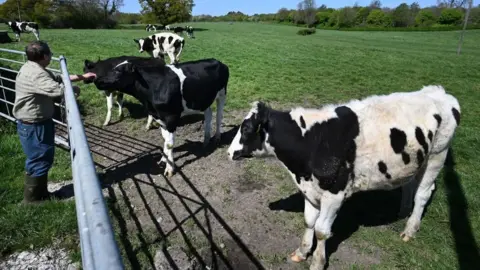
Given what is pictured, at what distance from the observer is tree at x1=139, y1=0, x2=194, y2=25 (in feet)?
164

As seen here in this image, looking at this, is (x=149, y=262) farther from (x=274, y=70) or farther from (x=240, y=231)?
(x=274, y=70)

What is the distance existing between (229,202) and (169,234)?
43.4 inches

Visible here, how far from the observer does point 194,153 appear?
22.4 feet

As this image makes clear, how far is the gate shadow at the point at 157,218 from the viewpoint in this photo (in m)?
3.84

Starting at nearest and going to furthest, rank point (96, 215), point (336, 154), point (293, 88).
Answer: point (96, 215) < point (336, 154) < point (293, 88)

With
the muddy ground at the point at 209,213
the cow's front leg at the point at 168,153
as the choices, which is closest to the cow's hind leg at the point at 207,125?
the muddy ground at the point at 209,213

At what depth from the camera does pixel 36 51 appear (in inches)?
159

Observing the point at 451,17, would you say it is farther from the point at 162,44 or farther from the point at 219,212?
the point at 219,212

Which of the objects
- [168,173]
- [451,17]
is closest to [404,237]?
[168,173]

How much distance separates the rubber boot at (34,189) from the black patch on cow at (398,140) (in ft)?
13.9

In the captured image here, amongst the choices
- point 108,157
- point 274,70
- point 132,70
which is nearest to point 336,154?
point 132,70

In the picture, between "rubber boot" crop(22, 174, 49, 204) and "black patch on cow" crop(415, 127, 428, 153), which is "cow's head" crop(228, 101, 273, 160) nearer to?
"black patch on cow" crop(415, 127, 428, 153)

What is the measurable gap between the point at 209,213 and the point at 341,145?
83.9 inches

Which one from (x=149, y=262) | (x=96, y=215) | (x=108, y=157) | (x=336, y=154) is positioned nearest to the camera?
(x=96, y=215)
